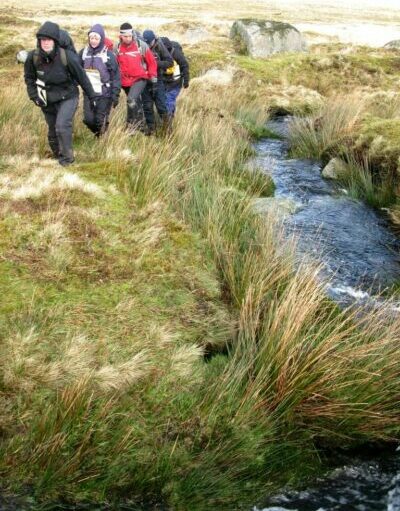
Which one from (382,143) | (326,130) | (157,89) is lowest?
(326,130)

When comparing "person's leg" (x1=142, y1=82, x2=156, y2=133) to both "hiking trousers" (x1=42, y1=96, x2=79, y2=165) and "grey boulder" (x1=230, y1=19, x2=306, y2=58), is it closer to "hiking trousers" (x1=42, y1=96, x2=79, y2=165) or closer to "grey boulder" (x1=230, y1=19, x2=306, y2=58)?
"hiking trousers" (x1=42, y1=96, x2=79, y2=165)

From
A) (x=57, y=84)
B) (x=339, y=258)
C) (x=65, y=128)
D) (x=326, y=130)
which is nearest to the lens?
(x=339, y=258)

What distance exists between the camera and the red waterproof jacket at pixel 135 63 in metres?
9.41

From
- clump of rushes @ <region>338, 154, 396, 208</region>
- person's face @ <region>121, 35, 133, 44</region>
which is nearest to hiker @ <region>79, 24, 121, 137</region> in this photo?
person's face @ <region>121, 35, 133, 44</region>

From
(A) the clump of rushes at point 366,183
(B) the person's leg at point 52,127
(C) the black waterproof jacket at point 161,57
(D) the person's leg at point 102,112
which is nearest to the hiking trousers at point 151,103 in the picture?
(C) the black waterproof jacket at point 161,57

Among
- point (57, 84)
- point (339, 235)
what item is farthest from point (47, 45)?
point (339, 235)

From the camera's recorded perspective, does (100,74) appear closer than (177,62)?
Yes

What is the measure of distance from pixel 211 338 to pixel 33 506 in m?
1.99

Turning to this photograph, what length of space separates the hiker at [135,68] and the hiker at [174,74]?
1.01 meters

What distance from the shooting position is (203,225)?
19.7 ft

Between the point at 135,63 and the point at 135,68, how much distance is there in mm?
87

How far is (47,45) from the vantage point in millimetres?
6922

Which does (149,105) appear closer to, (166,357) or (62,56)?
(62,56)

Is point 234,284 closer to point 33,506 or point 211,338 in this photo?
point 211,338
